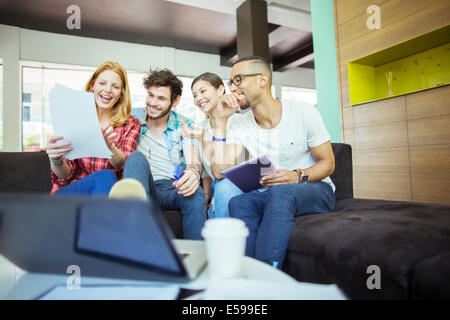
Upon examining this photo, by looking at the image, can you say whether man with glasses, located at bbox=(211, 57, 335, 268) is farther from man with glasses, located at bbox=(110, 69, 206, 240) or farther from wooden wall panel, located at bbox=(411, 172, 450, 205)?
wooden wall panel, located at bbox=(411, 172, 450, 205)

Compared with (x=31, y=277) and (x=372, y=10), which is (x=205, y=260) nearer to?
(x=31, y=277)

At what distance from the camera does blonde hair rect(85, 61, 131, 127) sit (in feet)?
5.17

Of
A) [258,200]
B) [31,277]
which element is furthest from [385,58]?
[31,277]

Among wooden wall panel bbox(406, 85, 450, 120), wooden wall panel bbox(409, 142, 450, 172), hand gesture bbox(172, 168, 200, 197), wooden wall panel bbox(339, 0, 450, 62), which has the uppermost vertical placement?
wooden wall panel bbox(339, 0, 450, 62)

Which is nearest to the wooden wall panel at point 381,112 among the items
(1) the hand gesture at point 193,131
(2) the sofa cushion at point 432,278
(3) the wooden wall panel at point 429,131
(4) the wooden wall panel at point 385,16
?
(3) the wooden wall panel at point 429,131

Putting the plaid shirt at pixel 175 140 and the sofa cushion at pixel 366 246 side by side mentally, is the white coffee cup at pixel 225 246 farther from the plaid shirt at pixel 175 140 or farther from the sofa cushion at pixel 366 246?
the plaid shirt at pixel 175 140

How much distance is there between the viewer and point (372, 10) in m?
2.76

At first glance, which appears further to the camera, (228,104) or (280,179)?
(228,104)

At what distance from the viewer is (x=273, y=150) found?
5.16ft

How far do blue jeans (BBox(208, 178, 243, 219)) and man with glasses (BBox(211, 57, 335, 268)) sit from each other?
0.11 metres

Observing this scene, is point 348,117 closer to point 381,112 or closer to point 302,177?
point 381,112

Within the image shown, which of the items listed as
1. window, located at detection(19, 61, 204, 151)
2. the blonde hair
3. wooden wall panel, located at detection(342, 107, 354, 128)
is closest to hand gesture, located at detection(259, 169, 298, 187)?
the blonde hair

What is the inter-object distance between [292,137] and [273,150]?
122mm

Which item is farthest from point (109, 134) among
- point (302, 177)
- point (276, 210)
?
point (302, 177)
